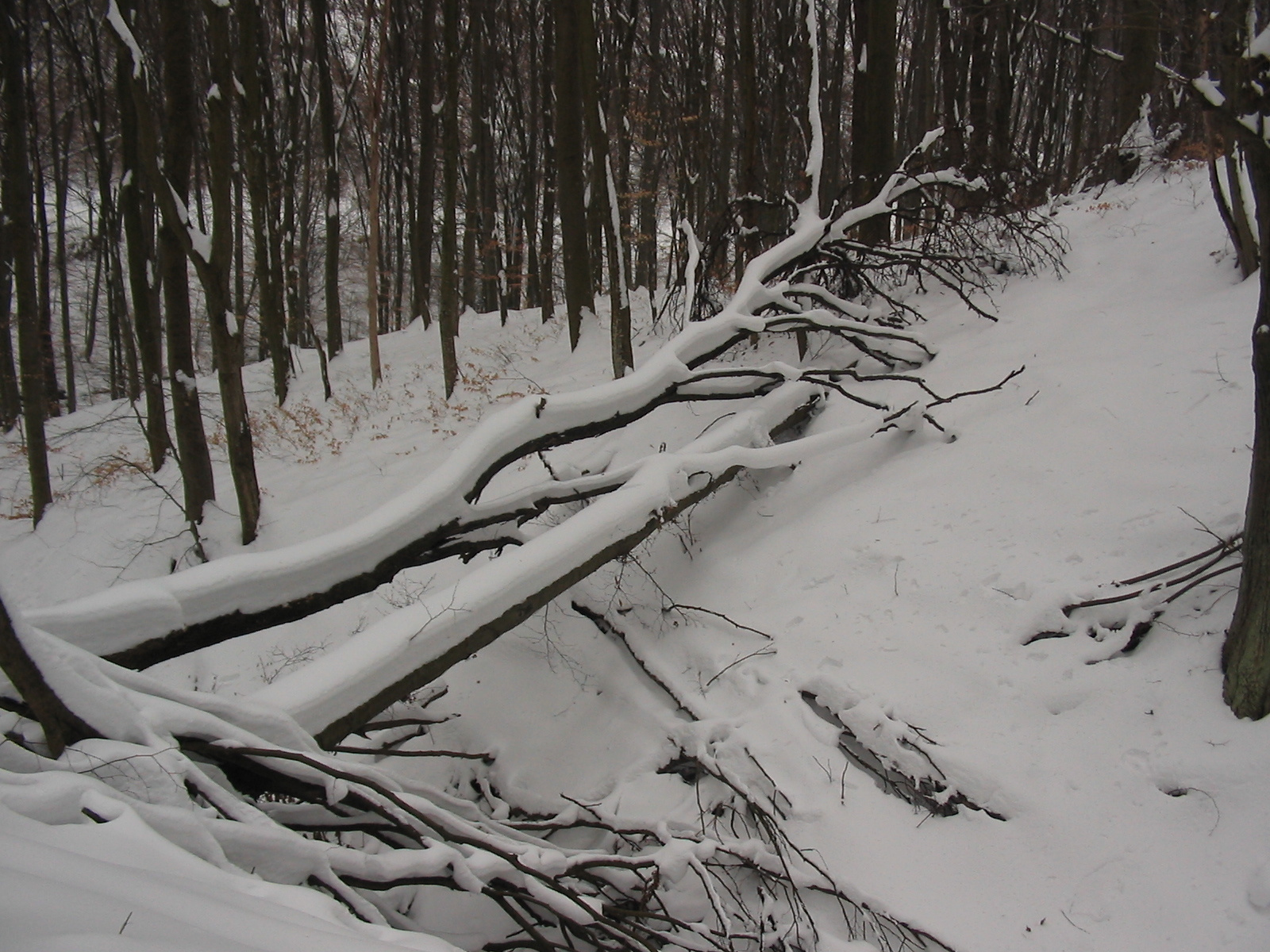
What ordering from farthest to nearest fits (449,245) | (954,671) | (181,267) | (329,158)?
1. (329,158)
2. (449,245)
3. (181,267)
4. (954,671)

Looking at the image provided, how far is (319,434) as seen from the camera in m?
10.8

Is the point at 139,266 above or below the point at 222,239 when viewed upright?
below

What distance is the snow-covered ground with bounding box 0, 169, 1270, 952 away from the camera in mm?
2129

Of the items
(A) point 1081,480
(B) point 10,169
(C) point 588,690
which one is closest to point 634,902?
(C) point 588,690

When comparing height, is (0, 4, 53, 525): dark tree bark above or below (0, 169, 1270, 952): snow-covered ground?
above

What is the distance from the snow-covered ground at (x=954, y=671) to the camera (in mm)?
2129

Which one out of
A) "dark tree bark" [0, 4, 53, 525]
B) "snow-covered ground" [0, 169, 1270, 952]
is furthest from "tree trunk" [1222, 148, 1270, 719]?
"dark tree bark" [0, 4, 53, 525]

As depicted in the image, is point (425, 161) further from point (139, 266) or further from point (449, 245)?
point (139, 266)

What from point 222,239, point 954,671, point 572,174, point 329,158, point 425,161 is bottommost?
point 954,671

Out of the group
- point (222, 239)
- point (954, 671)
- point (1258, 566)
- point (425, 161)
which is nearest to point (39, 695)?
point (954, 671)

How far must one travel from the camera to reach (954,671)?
326 cm

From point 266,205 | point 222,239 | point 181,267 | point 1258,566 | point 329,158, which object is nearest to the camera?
point 1258,566

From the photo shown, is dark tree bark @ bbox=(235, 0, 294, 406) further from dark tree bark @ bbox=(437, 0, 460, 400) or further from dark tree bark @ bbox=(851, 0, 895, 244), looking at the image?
dark tree bark @ bbox=(851, 0, 895, 244)

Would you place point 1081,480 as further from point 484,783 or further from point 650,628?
point 484,783
